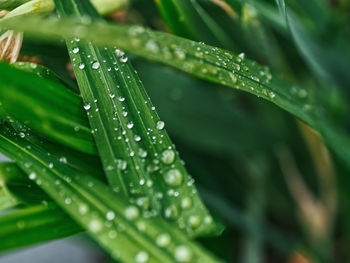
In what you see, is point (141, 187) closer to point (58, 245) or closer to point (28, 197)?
point (28, 197)

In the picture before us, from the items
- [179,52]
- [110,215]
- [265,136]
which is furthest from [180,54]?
[265,136]

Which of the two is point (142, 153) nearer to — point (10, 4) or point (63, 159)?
point (63, 159)

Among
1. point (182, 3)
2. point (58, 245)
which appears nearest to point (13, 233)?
point (182, 3)

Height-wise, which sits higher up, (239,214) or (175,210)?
(175,210)

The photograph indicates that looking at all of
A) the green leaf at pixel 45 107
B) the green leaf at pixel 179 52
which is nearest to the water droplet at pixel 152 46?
the green leaf at pixel 179 52

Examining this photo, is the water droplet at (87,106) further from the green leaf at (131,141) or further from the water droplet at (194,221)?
the water droplet at (194,221)

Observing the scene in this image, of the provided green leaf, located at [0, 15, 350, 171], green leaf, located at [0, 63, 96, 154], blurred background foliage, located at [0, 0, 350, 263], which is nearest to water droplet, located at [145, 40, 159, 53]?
green leaf, located at [0, 15, 350, 171]

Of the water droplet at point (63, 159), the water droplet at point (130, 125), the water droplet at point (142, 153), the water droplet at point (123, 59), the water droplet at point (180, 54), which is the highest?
the water droplet at point (180, 54)
